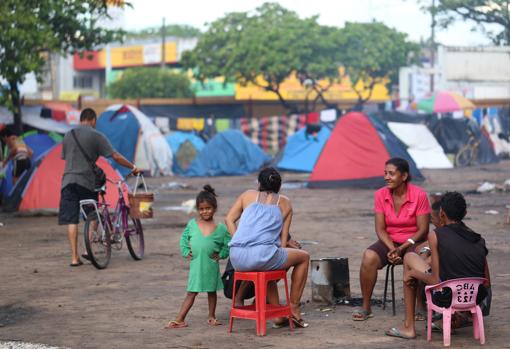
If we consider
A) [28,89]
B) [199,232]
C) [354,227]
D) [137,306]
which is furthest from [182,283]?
[28,89]

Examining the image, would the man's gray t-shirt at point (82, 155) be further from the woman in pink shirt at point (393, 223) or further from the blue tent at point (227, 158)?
the blue tent at point (227, 158)

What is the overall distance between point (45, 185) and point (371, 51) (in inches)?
1542

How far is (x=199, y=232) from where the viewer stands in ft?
27.8

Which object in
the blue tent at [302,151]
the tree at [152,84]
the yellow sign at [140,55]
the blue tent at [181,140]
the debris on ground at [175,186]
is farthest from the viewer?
the yellow sign at [140,55]

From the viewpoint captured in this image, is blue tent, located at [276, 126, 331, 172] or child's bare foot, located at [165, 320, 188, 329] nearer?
child's bare foot, located at [165, 320, 188, 329]

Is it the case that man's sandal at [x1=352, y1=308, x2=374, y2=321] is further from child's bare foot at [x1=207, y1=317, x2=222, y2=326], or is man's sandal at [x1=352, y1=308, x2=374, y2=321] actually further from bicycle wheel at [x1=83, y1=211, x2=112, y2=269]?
bicycle wheel at [x1=83, y1=211, x2=112, y2=269]

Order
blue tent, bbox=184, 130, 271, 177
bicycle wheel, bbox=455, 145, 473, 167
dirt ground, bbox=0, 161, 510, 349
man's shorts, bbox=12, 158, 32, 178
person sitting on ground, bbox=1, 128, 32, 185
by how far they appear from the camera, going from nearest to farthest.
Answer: dirt ground, bbox=0, 161, 510, 349
person sitting on ground, bbox=1, 128, 32, 185
man's shorts, bbox=12, 158, 32, 178
blue tent, bbox=184, 130, 271, 177
bicycle wheel, bbox=455, 145, 473, 167

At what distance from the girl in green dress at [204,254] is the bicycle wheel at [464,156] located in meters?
30.3

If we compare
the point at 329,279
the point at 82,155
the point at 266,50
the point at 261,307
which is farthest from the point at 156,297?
the point at 266,50

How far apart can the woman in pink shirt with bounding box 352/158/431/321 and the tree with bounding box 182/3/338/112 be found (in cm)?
4327

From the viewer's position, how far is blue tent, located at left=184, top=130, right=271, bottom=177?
34781 mm

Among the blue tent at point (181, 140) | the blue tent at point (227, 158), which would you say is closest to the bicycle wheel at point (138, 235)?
the blue tent at point (227, 158)

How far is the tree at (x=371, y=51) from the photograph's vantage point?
55344mm

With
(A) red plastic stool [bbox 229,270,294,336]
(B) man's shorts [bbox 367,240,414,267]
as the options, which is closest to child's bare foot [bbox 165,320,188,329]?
(A) red plastic stool [bbox 229,270,294,336]
